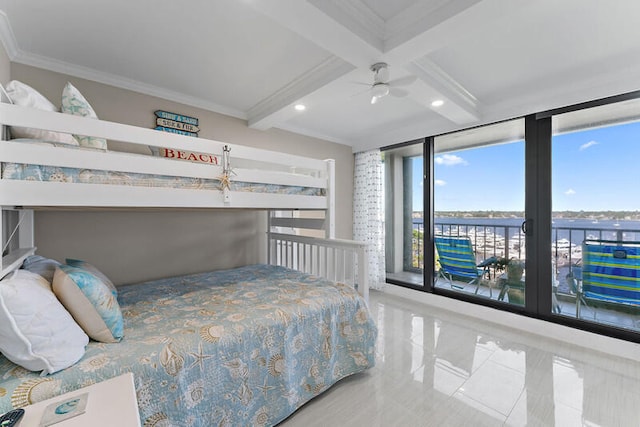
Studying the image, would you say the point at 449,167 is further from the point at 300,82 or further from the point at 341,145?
the point at 300,82

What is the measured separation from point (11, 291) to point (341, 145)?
3939 mm

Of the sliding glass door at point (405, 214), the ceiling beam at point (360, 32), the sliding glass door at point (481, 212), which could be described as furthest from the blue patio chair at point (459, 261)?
the ceiling beam at point (360, 32)

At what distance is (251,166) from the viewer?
3.22m

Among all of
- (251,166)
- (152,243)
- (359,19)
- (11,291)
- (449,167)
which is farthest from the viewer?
(449,167)

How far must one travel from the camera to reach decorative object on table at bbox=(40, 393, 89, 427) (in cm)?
76

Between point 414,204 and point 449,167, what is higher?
point 449,167

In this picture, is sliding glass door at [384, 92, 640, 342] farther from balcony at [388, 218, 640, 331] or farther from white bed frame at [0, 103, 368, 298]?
white bed frame at [0, 103, 368, 298]

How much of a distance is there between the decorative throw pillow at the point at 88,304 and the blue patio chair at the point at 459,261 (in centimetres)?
349

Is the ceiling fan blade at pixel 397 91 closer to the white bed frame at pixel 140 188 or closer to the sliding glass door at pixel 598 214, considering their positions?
the white bed frame at pixel 140 188

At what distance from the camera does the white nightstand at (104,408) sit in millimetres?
753

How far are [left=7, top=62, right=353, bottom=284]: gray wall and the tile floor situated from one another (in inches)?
71.8

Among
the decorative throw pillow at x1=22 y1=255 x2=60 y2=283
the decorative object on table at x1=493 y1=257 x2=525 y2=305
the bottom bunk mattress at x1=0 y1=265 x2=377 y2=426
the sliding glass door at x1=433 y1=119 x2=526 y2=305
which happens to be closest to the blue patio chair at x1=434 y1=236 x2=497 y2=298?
the sliding glass door at x1=433 y1=119 x2=526 y2=305

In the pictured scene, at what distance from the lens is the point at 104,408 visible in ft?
2.66

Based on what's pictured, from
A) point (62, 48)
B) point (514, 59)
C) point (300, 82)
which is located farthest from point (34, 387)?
point (514, 59)
